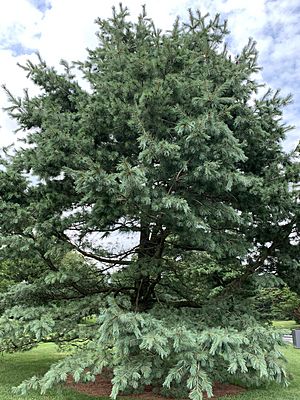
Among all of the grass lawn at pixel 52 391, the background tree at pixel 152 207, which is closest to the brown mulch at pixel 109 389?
the grass lawn at pixel 52 391

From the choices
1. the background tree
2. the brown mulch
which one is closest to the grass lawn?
the brown mulch

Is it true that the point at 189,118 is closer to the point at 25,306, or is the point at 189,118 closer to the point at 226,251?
the point at 226,251

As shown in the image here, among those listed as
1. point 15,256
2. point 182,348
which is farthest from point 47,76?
point 182,348

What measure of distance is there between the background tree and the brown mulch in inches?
15.0

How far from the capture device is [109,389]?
7.03 m

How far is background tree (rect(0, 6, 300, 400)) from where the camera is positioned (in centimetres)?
472

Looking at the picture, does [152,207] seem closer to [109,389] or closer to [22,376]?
[109,389]

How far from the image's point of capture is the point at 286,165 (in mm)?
6223

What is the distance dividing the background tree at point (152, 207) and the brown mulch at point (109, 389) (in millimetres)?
382

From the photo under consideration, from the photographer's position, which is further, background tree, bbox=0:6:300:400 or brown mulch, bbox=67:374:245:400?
brown mulch, bbox=67:374:245:400

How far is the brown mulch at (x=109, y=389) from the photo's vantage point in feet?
21.0

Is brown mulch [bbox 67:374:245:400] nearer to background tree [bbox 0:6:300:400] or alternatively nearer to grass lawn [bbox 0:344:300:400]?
grass lawn [bbox 0:344:300:400]

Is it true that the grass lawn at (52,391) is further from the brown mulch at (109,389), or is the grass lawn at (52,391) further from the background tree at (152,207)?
the background tree at (152,207)

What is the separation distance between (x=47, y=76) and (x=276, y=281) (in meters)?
5.32
